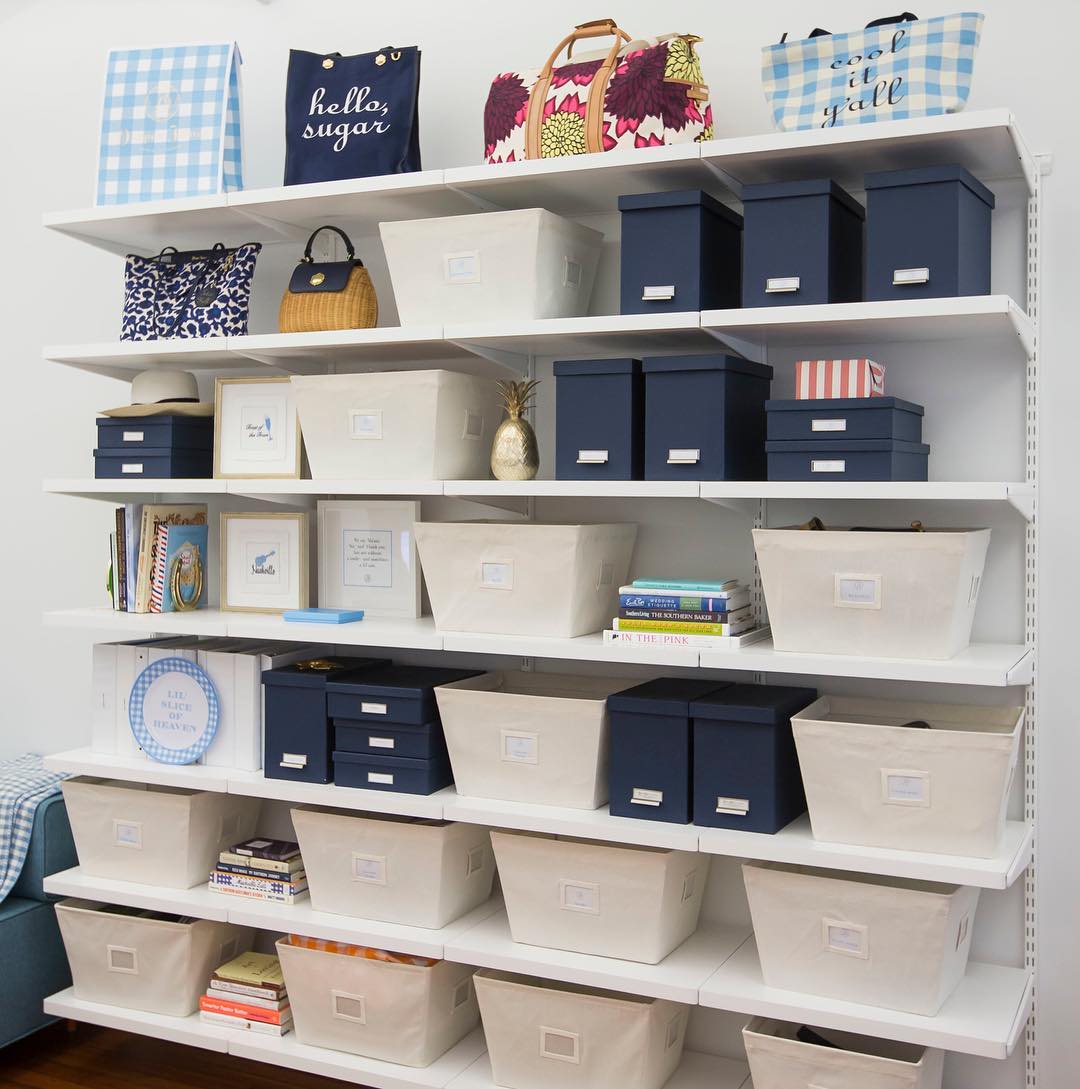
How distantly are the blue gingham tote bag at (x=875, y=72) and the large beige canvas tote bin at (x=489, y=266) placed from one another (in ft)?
1.70

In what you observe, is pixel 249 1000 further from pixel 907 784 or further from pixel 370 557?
pixel 907 784

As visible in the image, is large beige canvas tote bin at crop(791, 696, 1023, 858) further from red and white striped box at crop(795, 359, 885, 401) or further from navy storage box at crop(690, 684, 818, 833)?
red and white striped box at crop(795, 359, 885, 401)

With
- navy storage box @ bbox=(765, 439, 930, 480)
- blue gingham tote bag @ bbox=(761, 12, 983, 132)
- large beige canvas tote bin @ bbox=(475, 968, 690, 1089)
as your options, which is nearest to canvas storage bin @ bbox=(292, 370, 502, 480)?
navy storage box @ bbox=(765, 439, 930, 480)

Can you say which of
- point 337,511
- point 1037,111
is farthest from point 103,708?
point 1037,111

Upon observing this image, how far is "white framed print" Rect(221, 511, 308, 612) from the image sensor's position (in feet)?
10.1

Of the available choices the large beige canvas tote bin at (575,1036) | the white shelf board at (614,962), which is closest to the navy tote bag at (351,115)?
the white shelf board at (614,962)

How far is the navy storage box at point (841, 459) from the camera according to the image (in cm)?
230

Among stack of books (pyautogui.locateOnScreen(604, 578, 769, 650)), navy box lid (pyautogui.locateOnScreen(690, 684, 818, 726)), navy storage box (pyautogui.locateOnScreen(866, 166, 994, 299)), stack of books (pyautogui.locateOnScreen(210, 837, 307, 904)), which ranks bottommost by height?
stack of books (pyautogui.locateOnScreen(210, 837, 307, 904))

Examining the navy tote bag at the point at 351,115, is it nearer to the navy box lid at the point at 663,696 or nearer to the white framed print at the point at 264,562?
the white framed print at the point at 264,562

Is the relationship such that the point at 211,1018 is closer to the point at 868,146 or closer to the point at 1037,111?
the point at 868,146

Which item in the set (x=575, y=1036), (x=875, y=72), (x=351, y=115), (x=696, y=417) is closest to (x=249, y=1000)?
(x=575, y=1036)

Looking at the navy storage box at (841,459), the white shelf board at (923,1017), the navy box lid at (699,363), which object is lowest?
the white shelf board at (923,1017)

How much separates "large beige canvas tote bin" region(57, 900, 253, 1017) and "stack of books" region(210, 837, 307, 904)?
0.42ft

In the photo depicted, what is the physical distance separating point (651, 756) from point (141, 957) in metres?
1.40
